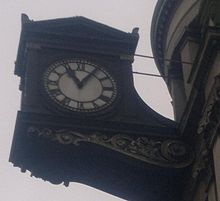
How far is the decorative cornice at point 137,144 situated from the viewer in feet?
68.6

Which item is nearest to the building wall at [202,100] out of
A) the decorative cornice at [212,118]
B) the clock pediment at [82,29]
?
the decorative cornice at [212,118]

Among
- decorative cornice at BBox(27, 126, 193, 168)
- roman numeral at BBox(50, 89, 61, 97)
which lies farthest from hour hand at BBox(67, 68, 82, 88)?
decorative cornice at BBox(27, 126, 193, 168)

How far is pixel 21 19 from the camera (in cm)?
2297

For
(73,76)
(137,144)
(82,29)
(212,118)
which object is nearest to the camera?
(212,118)

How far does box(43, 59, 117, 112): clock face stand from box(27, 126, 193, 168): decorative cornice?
2.70 ft

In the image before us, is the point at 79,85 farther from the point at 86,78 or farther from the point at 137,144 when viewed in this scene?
the point at 137,144

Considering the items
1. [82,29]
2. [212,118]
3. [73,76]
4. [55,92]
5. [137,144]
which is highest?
[82,29]

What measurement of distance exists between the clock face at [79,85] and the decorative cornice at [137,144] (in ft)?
2.70

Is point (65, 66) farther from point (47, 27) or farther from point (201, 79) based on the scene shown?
point (201, 79)

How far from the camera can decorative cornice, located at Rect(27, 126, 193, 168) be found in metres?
20.9

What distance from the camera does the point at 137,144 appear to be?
2131cm

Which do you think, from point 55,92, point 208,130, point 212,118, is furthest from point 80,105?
point 212,118

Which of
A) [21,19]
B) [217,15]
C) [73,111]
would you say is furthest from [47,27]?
[217,15]

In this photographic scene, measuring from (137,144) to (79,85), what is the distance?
1985 millimetres
